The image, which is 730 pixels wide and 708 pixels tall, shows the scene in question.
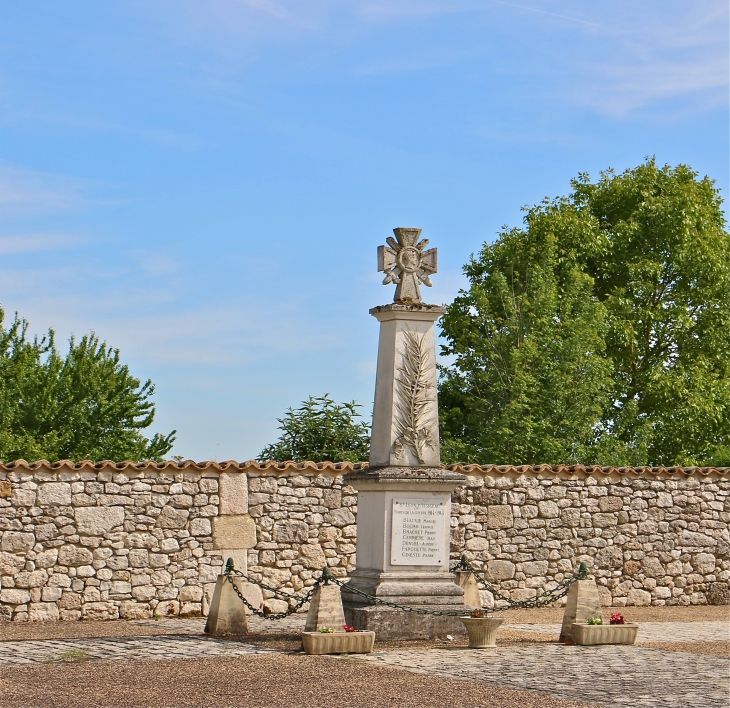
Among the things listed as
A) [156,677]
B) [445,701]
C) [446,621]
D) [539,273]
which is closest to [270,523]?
[446,621]

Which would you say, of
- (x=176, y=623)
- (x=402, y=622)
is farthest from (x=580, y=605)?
(x=176, y=623)

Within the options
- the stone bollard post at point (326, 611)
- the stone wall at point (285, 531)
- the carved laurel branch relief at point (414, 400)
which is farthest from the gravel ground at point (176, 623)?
the carved laurel branch relief at point (414, 400)

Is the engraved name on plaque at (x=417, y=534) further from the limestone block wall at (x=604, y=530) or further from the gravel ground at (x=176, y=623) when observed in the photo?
the limestone block wall at (x=604, y=530)

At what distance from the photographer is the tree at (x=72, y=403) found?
26.8 m

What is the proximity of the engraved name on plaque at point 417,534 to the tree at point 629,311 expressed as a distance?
41.4 ft

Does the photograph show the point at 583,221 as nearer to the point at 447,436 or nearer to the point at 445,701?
the point at 447,436

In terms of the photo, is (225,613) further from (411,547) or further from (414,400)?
(414,400)

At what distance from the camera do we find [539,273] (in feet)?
83.5

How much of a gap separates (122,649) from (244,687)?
2.65 metres

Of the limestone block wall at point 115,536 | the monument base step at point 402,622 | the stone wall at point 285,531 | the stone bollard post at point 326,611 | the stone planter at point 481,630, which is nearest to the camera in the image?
the stone bollard post at point 326,611

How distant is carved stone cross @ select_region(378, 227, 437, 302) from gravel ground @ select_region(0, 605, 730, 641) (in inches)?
157

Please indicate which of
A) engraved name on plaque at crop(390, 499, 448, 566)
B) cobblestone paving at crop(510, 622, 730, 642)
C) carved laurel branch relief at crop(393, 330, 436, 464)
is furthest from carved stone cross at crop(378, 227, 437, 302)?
cobblestone paving at crop(510, 622, 730, 642)

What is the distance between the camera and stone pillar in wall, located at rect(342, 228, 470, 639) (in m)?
11.2

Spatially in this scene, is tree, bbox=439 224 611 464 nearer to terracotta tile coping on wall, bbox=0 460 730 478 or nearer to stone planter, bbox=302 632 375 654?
terracotta tile coping on wall, bbox=0 460 730 478
